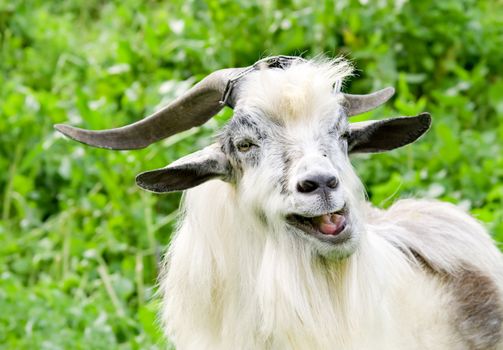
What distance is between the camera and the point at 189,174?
5.33 m

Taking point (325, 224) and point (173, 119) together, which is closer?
point (325, 224)

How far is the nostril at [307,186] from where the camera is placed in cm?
482

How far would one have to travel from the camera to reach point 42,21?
12.4m

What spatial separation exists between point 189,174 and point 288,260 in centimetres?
63

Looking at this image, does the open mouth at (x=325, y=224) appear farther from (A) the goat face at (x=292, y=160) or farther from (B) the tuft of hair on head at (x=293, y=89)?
(B) the tuft of hair on head at (x=293, y=89)

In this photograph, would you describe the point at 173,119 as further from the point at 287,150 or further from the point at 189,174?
the point at 287,150

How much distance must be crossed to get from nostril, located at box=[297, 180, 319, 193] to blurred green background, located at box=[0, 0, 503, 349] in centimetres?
285

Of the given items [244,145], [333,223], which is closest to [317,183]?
[333,223]

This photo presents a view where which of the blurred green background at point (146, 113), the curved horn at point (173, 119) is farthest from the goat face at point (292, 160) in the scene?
the blurred green background at point (146, 113)

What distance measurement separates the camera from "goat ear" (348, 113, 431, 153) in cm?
559

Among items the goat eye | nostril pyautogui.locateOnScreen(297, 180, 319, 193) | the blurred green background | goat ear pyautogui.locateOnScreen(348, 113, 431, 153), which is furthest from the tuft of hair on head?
the blurred green background

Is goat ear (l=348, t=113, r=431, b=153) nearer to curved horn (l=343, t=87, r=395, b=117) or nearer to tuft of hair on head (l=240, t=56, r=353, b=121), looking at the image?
curved horn (l=343, t=87, r=395, b=117)

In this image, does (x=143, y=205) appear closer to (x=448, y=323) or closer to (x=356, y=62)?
(x=356, y=62)

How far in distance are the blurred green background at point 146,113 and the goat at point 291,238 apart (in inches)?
73.9
